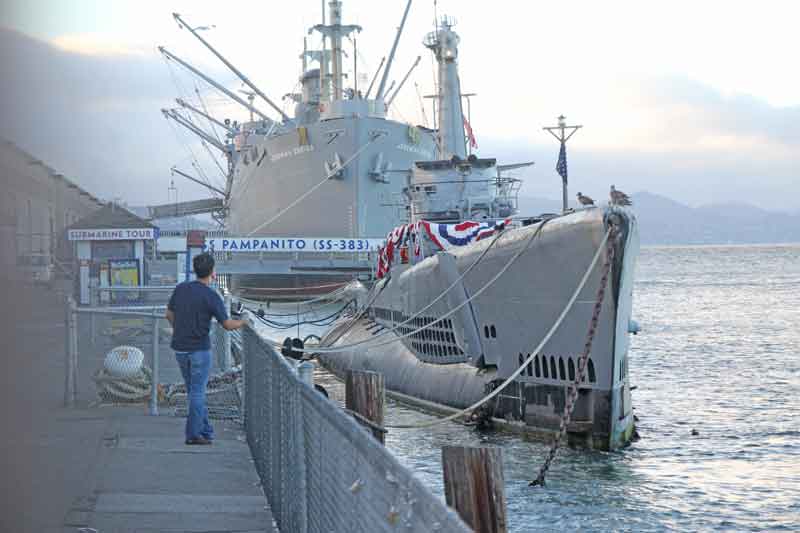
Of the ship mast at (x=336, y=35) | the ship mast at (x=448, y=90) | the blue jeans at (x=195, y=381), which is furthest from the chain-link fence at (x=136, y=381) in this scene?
the ship mast at (x=336, y=35)

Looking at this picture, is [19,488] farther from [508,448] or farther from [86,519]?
[508,448]

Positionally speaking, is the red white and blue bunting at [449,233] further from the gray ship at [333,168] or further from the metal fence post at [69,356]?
the gray ship at [333,168]

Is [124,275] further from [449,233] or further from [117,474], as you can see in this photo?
[117,474]

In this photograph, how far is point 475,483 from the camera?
18.9 feet

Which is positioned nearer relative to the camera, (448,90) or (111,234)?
(111,234)

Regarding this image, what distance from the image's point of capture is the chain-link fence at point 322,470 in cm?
364

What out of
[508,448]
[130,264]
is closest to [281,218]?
[130,264]

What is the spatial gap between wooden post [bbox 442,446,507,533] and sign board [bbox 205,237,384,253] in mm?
38626

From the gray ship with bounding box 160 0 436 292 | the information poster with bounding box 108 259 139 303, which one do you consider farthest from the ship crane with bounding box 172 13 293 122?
the information poster with bounding box 108 259 139 303

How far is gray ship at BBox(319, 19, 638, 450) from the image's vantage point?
1515cm

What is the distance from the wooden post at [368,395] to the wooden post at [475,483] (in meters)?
3.65

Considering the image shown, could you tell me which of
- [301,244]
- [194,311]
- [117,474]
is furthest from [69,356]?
[301,244]

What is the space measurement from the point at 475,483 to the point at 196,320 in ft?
17.1

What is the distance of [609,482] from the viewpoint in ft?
47.8
